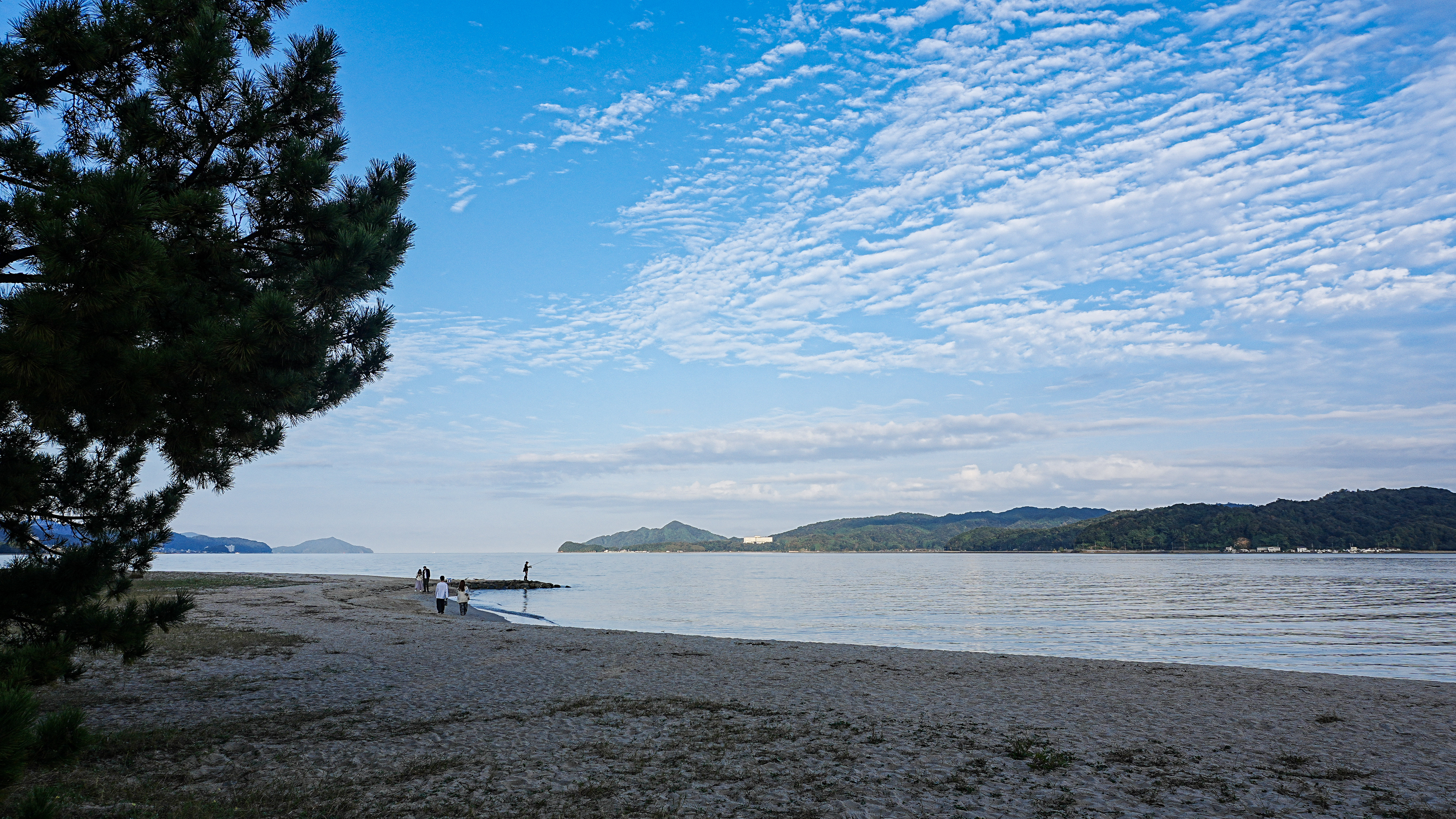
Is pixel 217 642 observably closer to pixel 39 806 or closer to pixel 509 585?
pixel 39 806

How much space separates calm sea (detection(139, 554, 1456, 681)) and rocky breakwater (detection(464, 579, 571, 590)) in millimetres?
3018

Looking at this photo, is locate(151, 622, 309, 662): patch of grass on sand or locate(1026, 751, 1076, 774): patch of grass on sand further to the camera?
locate(151, 622, 309, 662): patch of grass on sand

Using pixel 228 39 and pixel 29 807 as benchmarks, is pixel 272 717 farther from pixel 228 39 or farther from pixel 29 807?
pixel 228 39

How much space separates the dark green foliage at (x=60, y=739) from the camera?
5.38m

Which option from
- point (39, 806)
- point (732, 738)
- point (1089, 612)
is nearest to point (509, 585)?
point (1089, 612)

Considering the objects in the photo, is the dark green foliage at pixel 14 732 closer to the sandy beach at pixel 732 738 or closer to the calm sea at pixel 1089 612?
the sandy beach at pixel 732 738

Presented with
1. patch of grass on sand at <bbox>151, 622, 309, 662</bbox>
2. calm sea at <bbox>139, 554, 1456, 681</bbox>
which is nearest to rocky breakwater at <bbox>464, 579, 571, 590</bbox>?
calm sea at <bbox>139, 554, 1456, 681</bbox>

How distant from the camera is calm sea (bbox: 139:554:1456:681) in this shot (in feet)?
99.5

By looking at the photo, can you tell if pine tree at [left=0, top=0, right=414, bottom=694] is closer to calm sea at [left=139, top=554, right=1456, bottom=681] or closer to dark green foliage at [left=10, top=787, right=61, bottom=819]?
dark green foliage at [left=10, top=787, right=61, bottom=819]

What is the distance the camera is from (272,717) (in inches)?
479

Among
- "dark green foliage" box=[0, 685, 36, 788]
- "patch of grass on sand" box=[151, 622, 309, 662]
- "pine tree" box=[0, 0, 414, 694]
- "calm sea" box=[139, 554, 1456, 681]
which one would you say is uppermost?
"pine tree" box=[0, 0, 414, 694]

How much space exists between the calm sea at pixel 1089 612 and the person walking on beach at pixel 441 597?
7437mm

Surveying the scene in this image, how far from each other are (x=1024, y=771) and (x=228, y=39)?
13.7 metres

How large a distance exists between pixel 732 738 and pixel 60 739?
8.48 metres
